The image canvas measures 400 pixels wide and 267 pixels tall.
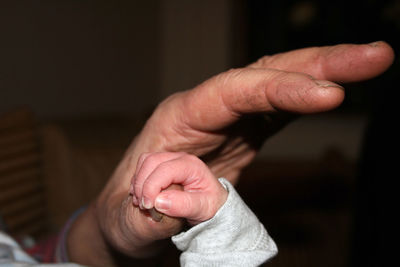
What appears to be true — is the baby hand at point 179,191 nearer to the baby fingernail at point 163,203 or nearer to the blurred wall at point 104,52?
the baby fingernail at point 163,203

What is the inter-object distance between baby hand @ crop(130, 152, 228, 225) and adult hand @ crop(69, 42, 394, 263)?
4 centimetres

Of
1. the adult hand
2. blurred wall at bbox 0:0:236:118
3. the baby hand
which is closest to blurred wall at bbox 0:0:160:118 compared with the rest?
blurred wall at bbox 0:0:236:118

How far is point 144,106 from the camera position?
234 cm

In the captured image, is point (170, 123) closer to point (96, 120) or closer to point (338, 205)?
point (338, 205)

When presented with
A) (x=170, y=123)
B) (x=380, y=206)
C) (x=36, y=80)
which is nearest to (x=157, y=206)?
(x=170, y=123)

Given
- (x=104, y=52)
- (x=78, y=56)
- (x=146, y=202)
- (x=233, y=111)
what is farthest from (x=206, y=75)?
(x=146, y=202)

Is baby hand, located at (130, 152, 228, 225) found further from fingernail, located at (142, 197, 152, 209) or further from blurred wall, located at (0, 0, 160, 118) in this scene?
blurred wall, located at (0, 0, 160, 118)

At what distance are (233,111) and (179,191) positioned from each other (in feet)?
0.41

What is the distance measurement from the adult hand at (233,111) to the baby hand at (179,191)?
42mm

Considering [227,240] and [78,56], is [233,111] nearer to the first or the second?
[227,240]

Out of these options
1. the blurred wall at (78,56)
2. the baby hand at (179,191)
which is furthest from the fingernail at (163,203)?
the blurred wall at (78,56)

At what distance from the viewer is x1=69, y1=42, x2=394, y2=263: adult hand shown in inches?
13.9

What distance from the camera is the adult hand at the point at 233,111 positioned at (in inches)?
13.9

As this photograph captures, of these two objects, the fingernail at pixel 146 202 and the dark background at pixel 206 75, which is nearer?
the fingernail at pixel 146 202
